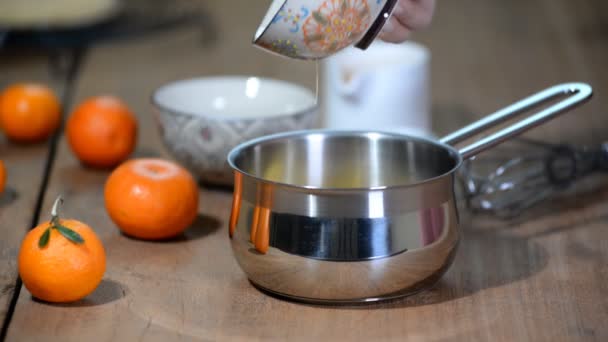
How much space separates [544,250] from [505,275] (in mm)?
82

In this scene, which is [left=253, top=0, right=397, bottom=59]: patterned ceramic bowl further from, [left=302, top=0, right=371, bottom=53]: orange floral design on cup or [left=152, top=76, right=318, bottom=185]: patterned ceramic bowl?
[left=152, top=76, right=318, bottom=185]: patterned ceramic bowl

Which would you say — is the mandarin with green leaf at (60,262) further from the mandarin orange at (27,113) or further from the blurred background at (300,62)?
the blurred background at (300,62)

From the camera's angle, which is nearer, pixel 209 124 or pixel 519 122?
pixel 519 122

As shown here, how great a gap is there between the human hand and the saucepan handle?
13cm

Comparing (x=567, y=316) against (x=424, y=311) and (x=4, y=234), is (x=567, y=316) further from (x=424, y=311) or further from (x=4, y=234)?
(x=4, y=234)

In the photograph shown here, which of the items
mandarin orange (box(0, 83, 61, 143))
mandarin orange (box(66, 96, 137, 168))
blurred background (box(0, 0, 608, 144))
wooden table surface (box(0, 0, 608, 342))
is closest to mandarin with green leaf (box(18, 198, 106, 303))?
wooden table surface (box(0, 0, 608, 342))

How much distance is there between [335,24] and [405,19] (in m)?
0.18

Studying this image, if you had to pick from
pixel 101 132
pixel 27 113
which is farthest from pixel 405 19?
pixel 27 113

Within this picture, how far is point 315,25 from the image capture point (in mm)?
750

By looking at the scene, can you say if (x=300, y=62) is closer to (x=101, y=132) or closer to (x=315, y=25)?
(x=101, y=132)

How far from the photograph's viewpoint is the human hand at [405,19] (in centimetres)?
91

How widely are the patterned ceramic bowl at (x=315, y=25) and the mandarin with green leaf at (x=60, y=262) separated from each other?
22 cm

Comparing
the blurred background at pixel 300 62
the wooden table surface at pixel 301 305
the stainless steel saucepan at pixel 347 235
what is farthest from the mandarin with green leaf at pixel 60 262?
the blurred background at pixel 300 62

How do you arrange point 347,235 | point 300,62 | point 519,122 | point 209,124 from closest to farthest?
point 347,235
point 519,122
point 209,124
point 300,62
